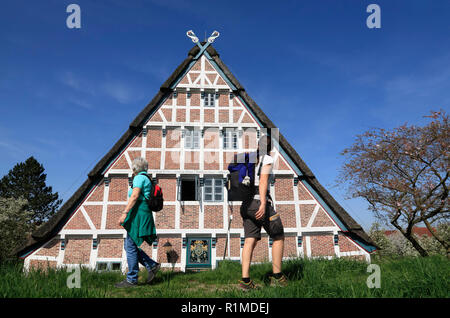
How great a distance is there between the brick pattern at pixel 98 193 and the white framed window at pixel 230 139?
4519 millimetres

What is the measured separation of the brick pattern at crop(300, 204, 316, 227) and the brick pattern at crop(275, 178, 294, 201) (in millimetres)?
491

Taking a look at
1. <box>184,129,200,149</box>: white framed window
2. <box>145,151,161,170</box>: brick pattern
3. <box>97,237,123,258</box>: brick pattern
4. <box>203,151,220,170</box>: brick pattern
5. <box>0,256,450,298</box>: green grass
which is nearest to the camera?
<box>0,256,450,298</box>: green grass

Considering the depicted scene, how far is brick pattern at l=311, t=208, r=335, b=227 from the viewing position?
8633 mm

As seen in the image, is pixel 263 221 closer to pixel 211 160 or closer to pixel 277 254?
pixel 277 254

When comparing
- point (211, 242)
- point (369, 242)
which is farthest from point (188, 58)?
point (369, 242)

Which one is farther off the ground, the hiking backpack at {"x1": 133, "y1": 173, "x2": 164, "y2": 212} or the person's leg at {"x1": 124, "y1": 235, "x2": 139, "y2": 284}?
the hiking backpack at {"x1": 133, "y1": 173, "x2": 164, "y2": 212}

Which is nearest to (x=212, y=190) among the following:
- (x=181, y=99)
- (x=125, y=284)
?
(x=181, y=99)

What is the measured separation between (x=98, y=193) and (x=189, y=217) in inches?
127

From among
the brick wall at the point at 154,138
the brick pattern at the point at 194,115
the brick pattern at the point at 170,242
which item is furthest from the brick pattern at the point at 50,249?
the brick pattern at the point at 194,115

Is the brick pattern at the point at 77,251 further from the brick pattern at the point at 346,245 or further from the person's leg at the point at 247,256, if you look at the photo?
the brick pattern at the point at 346,245

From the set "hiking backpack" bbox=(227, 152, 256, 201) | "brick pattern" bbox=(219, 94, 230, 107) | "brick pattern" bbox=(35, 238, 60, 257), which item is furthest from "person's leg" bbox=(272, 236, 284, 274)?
"brick pattern" bbox=(35, 238, 60, 257)

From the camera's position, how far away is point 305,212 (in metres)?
8.77

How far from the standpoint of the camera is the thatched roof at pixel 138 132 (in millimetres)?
8031

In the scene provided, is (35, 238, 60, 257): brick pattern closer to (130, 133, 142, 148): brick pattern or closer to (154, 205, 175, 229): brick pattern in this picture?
(154, 205, 175, 229): brick pattern
